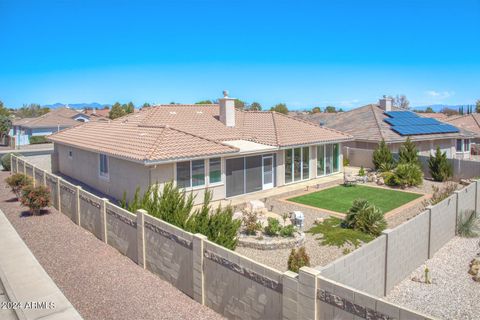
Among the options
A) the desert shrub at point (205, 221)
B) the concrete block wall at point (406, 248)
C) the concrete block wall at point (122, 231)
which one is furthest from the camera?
the concrete block wall at point (122, 231)

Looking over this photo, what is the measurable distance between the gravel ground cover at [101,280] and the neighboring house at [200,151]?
4.96m

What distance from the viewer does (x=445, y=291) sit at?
11.2m

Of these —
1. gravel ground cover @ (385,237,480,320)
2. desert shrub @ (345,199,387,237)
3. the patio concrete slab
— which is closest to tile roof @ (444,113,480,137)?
desert shrub @ (345,199,387,237)

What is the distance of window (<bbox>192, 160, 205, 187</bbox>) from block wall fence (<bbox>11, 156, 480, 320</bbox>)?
609 centimetres

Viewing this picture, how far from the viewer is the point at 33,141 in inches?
2466

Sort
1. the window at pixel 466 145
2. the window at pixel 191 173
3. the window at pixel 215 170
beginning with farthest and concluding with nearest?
the window at pixel 466 145
the window at pixel 215 170
the window at pixel 191 173

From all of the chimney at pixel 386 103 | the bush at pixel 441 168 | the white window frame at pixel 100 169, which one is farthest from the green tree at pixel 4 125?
the bush at pixel 441 168

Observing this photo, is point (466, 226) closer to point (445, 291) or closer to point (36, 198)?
point (445, 291)

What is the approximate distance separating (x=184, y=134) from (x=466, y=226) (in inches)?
572

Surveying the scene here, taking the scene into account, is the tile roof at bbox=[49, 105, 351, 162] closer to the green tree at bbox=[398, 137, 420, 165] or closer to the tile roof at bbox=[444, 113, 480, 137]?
the green tree at bbox=[398, 137, 420, 165]

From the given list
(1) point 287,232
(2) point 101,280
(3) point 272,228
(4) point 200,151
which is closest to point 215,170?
(4) point 200,151

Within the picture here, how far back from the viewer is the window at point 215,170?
21.8 m

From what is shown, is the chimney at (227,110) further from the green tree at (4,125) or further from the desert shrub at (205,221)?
the green tree at (4,125)

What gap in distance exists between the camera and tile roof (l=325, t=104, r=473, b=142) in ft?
117
